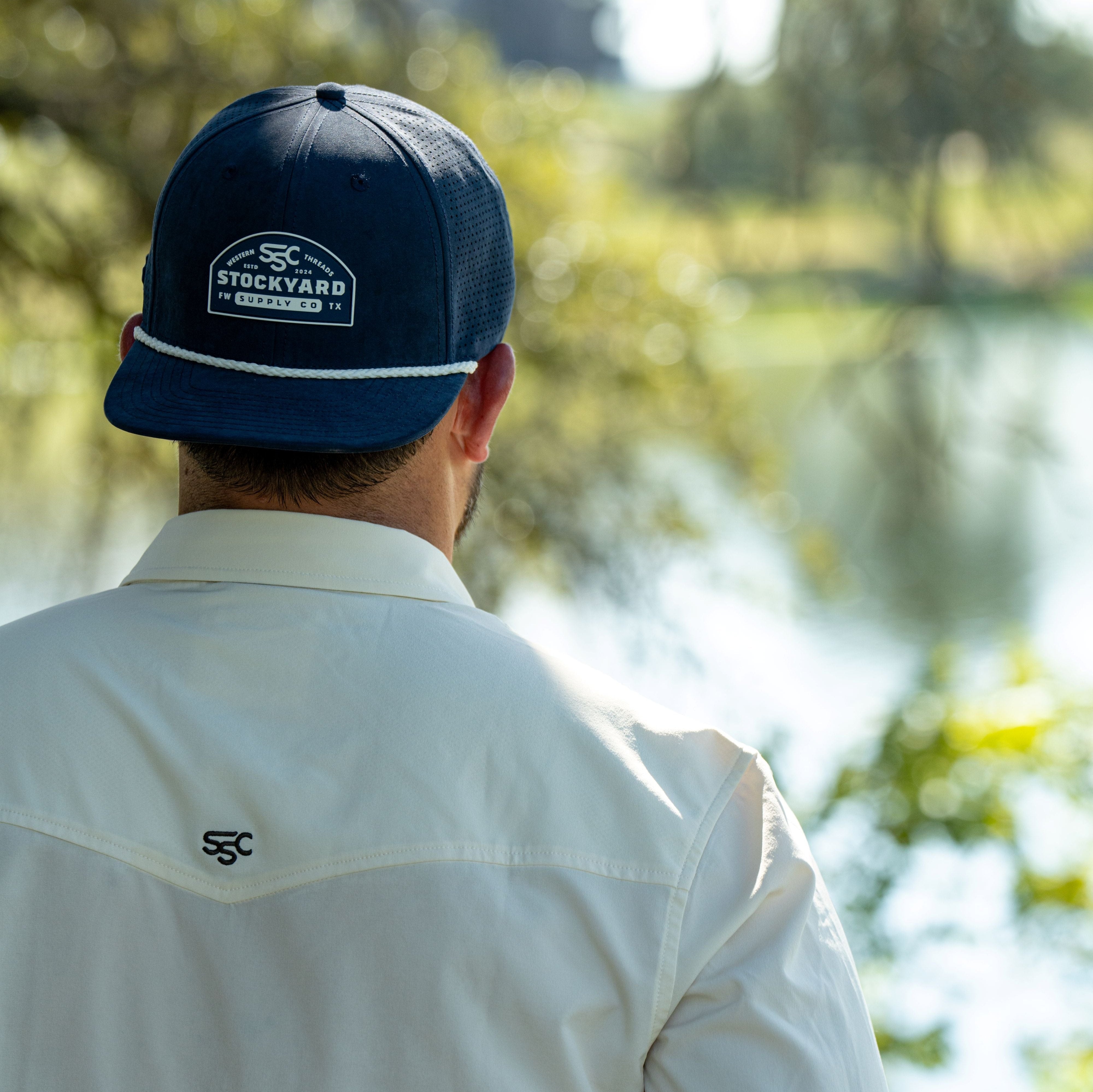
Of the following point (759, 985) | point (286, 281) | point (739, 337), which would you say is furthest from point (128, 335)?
point (739, 337)

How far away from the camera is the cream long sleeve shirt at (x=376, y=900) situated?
69 centimetres

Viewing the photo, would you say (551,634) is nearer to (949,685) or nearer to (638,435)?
(638,435)

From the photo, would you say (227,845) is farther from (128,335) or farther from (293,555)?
(128,335)

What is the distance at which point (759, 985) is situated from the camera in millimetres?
682

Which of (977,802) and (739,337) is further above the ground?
(739,337)

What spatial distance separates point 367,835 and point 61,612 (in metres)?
0.23

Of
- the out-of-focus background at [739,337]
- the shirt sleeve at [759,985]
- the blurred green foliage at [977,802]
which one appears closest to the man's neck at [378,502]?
the shirt sleeve at [759,985]

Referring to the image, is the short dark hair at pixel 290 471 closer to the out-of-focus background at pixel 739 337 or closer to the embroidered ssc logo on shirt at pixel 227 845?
the embroidered ssc logo on shirt at pixel 227 845

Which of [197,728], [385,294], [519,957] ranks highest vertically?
[385,294]

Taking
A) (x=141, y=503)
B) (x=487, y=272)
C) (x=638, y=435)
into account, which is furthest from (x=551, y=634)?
(x=487, y=272)

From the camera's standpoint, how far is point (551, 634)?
393 centimetres

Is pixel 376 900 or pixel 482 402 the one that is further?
pixel 482 402

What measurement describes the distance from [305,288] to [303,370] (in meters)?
0.05

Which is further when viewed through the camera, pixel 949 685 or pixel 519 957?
pixel 949 685
